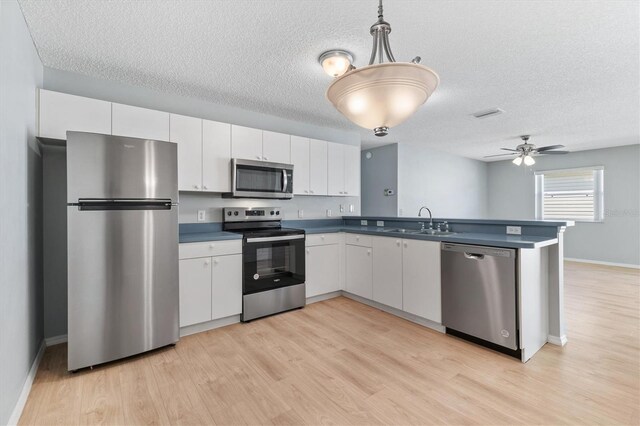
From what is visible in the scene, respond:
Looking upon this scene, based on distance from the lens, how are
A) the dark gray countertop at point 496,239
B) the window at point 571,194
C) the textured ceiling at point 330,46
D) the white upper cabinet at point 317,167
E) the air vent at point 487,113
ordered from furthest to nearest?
the window at point 571,194 < the white upper cabinet at point 317,167 < the air vent at point 487,113 < the dark gray countertop at point 496,239 < the textured ceiling at point 330,46

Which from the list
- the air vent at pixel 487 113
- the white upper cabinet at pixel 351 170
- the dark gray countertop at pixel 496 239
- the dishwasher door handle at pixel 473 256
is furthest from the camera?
the white upper cabinet at pixel 351 170

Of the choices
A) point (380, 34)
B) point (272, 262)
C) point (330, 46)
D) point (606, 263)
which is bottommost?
point (606, 263)

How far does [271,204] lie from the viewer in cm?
389

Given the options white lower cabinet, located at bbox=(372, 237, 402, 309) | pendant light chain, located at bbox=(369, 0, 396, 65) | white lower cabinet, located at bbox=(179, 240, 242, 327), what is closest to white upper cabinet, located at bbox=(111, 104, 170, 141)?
white lower cabinet, located at bbox=(179, 240, 242, 327)

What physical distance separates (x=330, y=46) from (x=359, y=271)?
251 centimetres

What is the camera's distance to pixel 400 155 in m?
5.71

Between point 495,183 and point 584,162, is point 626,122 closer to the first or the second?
point 584,162


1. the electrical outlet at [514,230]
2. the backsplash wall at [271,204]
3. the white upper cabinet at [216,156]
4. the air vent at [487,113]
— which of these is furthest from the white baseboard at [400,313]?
the air vent at [487,113]

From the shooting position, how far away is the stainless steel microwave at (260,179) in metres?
3.27

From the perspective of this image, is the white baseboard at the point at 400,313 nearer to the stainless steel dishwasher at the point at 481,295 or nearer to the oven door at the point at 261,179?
the stainless steel dishwasher at the point at 481,295

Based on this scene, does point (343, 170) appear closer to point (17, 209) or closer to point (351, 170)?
point (351, 170)

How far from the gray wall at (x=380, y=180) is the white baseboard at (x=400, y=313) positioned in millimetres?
2294

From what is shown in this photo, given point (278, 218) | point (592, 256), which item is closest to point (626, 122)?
point (592, 256)

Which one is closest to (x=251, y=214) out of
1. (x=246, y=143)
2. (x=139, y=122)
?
(x=246, y=143)
